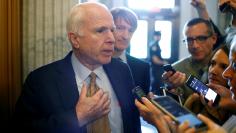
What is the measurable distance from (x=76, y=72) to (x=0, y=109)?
1.76 ft

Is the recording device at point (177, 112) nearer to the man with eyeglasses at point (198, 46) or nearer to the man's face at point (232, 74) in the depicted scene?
the man's face at point (232, 74)

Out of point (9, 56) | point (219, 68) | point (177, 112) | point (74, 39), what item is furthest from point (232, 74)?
point (9, 56)

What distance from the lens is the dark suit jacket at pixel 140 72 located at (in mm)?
2018

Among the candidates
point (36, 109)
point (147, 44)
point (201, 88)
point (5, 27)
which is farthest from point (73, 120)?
point (147, 44)

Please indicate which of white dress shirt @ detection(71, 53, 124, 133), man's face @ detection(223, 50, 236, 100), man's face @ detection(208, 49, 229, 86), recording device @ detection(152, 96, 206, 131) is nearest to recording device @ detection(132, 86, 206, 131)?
recording device @ detection(152, 96, 206, 131)

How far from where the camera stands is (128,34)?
6.61 feet

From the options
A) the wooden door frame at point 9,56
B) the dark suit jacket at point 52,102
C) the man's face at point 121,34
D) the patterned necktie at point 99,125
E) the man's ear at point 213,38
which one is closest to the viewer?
the dark suit jacket at point 52,102

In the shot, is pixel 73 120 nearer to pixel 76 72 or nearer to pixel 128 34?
pixel 76 72

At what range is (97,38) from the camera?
152 centimetres

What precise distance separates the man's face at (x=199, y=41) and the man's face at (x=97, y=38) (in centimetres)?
71

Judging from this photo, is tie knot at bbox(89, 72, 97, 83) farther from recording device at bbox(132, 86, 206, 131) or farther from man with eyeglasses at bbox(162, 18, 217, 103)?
man with eyeglasses at bbox(162, 18, 217, 103)

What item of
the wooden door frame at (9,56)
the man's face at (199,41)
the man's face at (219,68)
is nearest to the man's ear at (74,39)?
the wooden door frame at (9,56)

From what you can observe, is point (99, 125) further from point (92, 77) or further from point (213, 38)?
point (213, 38)

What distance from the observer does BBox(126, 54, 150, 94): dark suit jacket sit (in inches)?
79.4
